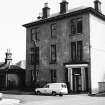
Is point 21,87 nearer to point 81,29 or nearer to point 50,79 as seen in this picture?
point 50,79

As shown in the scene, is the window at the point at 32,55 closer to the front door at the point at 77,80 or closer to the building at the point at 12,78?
the building at the point at 12,78

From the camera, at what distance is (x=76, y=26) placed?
33125mm

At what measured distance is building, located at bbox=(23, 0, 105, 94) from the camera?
3147 cm

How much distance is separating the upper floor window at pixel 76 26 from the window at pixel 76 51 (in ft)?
5.44

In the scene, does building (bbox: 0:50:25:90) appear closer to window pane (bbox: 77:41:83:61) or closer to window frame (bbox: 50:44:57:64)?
window frame (bbox: 50:44:57:64)

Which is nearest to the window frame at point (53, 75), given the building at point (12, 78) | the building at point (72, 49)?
the building at point (72, 49)

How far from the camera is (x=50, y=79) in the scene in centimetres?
3556

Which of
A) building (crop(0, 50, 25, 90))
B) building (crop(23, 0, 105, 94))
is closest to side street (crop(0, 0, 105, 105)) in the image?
building (crop(23, 0, 105, 94))

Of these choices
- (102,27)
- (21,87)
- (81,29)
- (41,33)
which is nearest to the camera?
(81,29)

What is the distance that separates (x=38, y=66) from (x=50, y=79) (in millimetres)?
3330

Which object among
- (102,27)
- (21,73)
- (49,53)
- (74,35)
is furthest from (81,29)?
(21,73)

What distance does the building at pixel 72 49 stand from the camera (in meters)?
31.5

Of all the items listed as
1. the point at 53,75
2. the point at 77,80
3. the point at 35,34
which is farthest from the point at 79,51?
the point at 35,34

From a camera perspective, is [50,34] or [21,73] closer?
[50,34]
